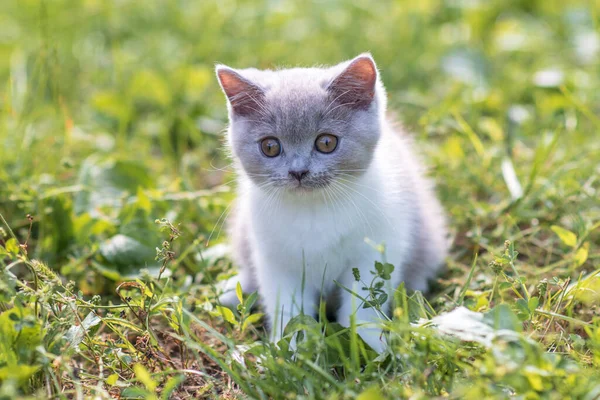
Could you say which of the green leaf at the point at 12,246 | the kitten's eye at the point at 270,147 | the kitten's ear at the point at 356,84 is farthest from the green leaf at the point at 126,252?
the kitten's ear at the point at 356,84

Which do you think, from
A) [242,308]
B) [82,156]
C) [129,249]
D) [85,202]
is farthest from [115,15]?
[242,308]

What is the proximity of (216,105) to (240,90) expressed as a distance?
5.65ft

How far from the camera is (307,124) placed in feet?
7.88

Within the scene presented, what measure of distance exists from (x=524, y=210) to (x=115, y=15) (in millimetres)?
3784

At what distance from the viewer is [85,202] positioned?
314 cm

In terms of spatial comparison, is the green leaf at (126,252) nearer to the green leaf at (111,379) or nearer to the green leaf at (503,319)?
the green leaf at (111,379)

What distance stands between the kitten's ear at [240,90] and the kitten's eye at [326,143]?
283 mm

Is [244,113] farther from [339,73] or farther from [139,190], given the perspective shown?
[139,190]

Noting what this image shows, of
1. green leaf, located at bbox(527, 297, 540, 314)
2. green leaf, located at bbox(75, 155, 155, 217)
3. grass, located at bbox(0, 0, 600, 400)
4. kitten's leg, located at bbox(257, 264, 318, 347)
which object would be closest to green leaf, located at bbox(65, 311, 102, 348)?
grass, located at bbox(0, 0, 600, 400)

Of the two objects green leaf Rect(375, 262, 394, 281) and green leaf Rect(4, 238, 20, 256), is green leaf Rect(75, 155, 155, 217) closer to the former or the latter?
green leaf Rect(4, 238, 20, 256)

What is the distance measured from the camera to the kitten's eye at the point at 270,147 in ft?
8.07

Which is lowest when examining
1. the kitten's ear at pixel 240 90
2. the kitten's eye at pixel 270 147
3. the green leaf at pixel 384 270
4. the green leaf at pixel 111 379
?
the green leaf at pixel 111 379

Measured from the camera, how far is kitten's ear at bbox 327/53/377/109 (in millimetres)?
2389

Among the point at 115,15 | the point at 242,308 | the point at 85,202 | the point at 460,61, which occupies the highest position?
the point at 115,15
